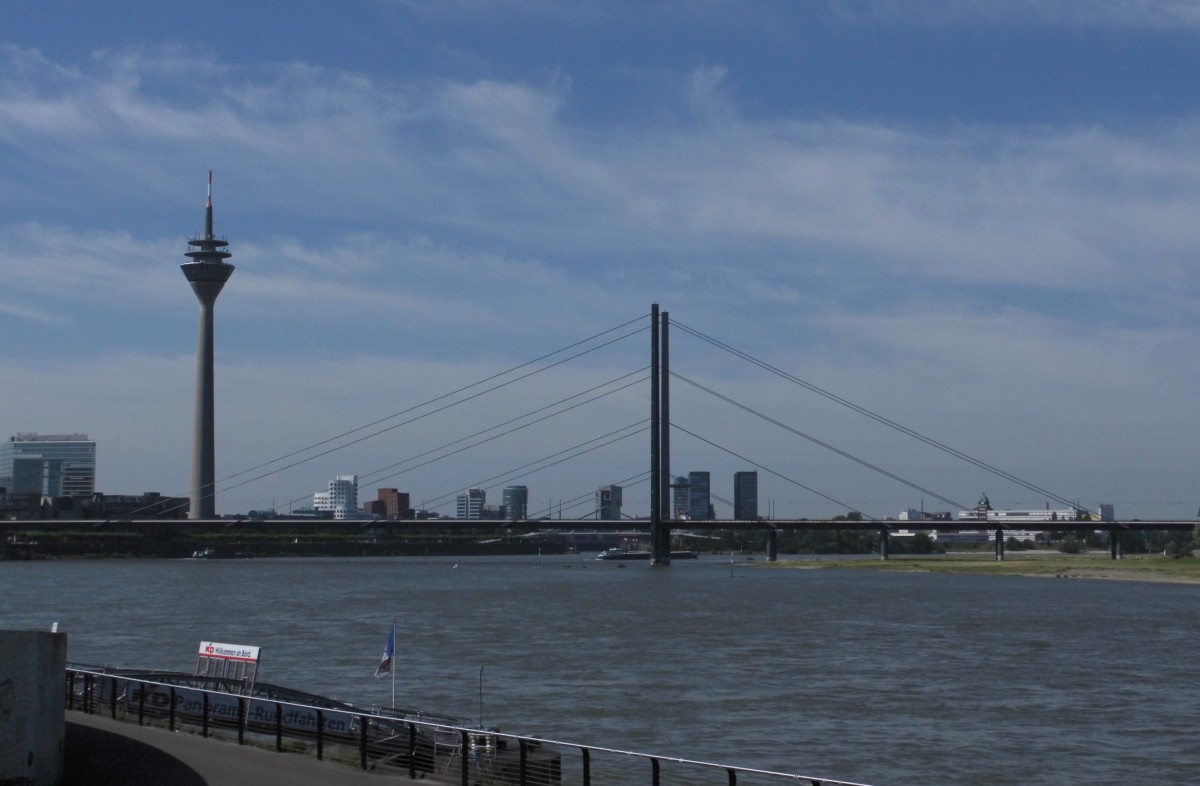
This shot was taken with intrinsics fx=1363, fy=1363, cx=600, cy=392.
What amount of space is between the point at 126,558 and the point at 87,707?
112914 mm

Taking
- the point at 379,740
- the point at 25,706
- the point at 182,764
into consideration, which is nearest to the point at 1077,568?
the point at 379,740

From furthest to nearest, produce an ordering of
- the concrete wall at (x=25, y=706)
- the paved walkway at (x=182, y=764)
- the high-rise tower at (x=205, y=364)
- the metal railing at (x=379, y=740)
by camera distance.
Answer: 1. the high-rise tower at (x=205, y=364)
2. the metal railing at (x=379, y=740)
3. the paved walkway at (x=182, y=764)
4. the concrete wall at (x=25, y=706)

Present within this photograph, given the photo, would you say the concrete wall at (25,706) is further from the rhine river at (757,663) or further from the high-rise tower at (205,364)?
the high-rise tower at (205,364)

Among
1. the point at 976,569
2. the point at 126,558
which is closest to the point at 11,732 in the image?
the point at 976,569

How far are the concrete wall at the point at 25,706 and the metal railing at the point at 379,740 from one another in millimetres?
2830

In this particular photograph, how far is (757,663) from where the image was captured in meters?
33.1

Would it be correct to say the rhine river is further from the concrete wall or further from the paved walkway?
the concrete wall

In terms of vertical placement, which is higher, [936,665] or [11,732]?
[11,732]

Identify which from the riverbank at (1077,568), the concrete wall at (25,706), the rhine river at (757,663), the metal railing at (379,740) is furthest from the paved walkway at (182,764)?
the riverbank at (1077,568)

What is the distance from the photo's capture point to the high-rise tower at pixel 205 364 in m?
132

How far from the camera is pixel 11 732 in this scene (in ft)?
38.6

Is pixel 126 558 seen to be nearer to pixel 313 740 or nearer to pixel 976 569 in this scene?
pixel 976 569

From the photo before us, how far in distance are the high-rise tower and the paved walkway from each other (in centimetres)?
11729

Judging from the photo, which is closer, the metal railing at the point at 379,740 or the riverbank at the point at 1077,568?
the metal railing at the point at 379,740
